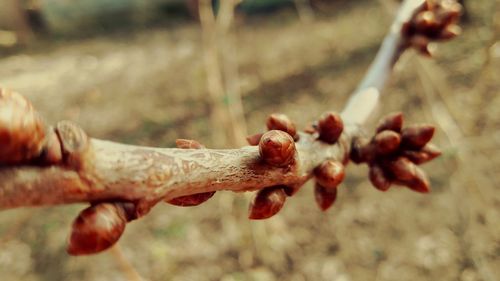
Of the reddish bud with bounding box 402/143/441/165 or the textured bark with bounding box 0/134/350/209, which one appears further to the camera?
the reddish bud with bounding box 402/143/441/165

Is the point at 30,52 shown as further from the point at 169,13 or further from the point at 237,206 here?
the point at 237,206

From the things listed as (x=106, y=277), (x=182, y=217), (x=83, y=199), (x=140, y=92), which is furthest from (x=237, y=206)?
(x=83, y=199)

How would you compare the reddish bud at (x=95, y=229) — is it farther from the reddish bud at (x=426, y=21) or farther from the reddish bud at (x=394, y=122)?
the reddish bud at (x=426, y=21)

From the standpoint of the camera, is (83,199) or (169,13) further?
(169,13)

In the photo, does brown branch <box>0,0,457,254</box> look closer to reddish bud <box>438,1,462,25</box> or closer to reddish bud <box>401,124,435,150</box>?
reddish bud <box>401,124,435,150</box>

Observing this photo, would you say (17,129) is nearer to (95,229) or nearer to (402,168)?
(95,229)

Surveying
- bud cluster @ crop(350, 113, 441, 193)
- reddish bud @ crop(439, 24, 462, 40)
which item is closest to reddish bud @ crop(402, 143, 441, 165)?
bud cluster @ crop(350, 113, 441, 193)
